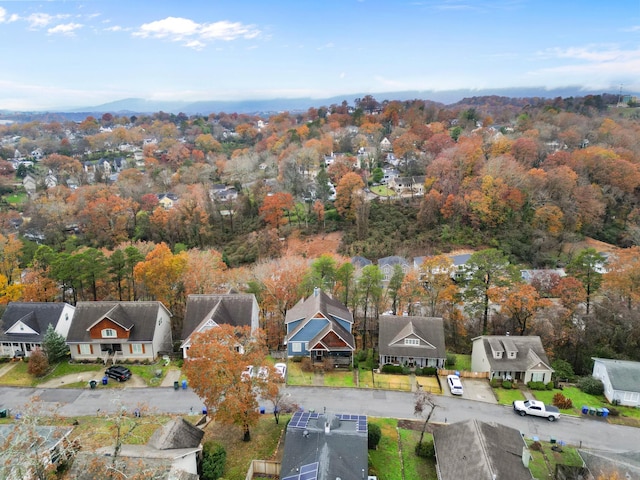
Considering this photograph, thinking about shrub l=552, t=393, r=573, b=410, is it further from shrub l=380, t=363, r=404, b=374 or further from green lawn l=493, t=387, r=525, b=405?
shrub l=380, t=363, r=404, b=374

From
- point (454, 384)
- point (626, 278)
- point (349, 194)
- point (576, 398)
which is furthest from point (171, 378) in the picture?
point (349, 194)

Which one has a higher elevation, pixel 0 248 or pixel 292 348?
pixel 0 248

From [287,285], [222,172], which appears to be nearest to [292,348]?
[287,285]

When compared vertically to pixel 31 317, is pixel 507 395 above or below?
below


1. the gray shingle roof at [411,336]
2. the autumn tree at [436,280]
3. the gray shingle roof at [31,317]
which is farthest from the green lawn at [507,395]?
the gray shingle roof at [31,317]

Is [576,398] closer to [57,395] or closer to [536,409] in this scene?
[536,409]

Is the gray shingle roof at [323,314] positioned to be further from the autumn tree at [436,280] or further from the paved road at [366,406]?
the autumn tree at [436,280]

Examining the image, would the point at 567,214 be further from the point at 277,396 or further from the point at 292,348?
the point at 277,396
